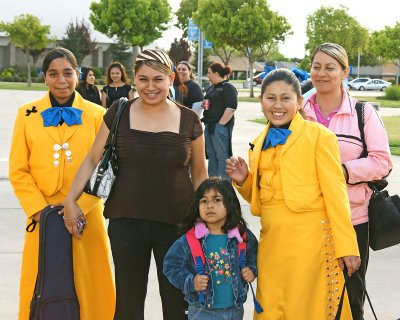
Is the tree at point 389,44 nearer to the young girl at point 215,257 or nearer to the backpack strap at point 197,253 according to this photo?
the young girl at point 215,257

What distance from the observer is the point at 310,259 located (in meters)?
3.42

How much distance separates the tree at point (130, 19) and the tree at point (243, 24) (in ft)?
47.8

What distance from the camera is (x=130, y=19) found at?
58844 mm

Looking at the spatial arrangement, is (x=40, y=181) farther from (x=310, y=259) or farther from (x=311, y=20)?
(x=311, y=20)

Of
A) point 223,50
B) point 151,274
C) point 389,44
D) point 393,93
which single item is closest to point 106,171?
point 151,274

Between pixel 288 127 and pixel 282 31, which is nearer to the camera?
pixel 288 127

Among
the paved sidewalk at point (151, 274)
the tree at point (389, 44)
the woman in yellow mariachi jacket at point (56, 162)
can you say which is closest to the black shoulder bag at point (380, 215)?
the paved sidewalk at point (151, 274)

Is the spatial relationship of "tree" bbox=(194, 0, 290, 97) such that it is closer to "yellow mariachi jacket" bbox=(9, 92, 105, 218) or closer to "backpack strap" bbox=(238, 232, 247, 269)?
"yellow mariachi jacket" bbox=(9, 92, 105, 218)

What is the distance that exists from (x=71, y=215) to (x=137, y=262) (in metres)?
0.43

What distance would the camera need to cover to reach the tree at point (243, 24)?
4209cm

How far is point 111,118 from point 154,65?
368 millimetres

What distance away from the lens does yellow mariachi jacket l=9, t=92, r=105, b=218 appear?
3945mm

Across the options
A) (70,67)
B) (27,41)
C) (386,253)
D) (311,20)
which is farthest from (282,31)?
(70,67)

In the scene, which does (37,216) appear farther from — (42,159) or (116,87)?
(116,87)
